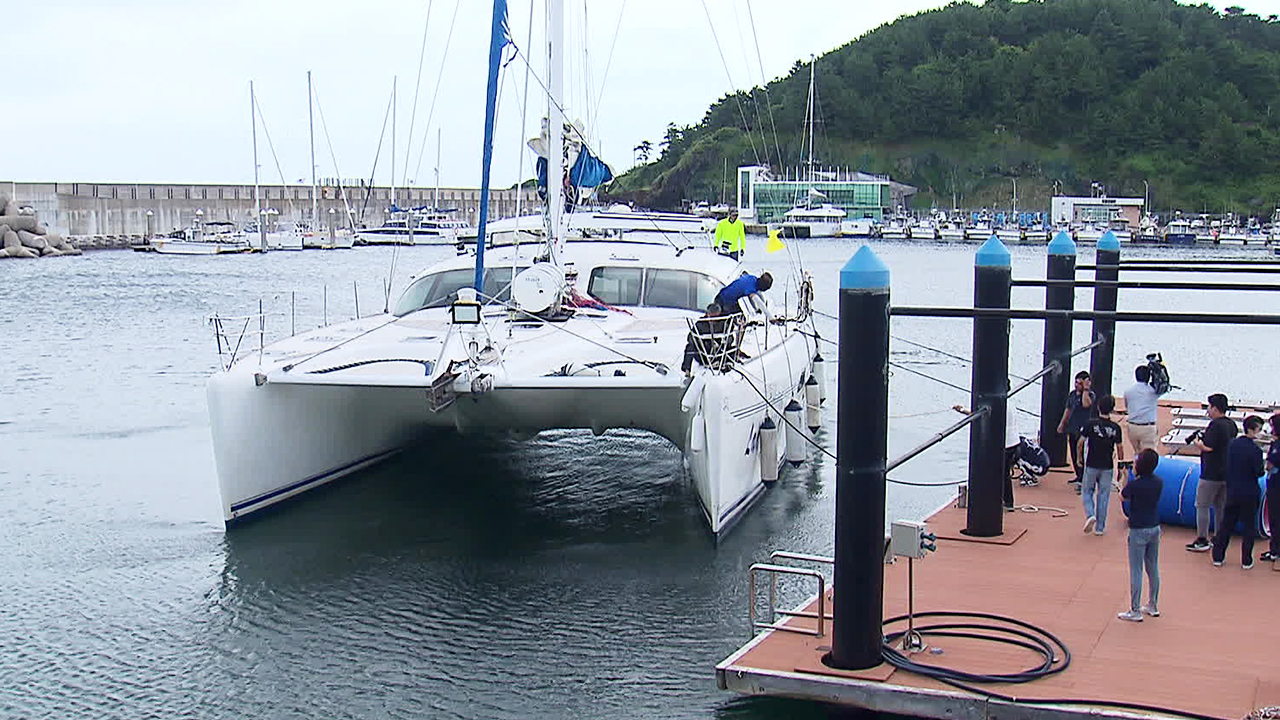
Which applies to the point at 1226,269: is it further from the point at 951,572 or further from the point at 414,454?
the point at 414,454

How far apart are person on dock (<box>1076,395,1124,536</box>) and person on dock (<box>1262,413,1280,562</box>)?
1075 millimetres

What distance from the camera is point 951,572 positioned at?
362 inches

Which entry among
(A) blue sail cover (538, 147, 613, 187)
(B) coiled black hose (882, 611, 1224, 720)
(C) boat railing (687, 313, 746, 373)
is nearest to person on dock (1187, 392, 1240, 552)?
(B) coiled black hose (882, 611, 1224, 720)

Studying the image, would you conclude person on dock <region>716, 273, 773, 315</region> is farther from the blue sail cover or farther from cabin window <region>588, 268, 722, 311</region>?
the blue sail cover

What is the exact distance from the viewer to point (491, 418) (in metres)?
12.6

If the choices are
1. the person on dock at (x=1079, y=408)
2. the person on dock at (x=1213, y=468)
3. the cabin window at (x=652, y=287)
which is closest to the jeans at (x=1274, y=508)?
the person on dock at (x=1213, y=468)

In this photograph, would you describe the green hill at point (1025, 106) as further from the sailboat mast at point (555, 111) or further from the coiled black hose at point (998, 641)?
the coiled black hose at point (998, 641)

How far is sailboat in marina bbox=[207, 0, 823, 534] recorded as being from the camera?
1140cm

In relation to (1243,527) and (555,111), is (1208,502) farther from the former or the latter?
(555,111)

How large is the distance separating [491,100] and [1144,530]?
792cm

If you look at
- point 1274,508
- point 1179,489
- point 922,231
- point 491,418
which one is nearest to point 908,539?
point 1274,508

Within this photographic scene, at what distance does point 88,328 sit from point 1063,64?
428 ft

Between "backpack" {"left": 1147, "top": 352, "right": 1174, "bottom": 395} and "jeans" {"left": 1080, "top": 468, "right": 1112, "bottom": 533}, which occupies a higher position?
"backpack" {"left": 1147, "top": 352, "right": 1174, "bottom": 395}

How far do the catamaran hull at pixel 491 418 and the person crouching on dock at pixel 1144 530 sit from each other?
3797 mm
